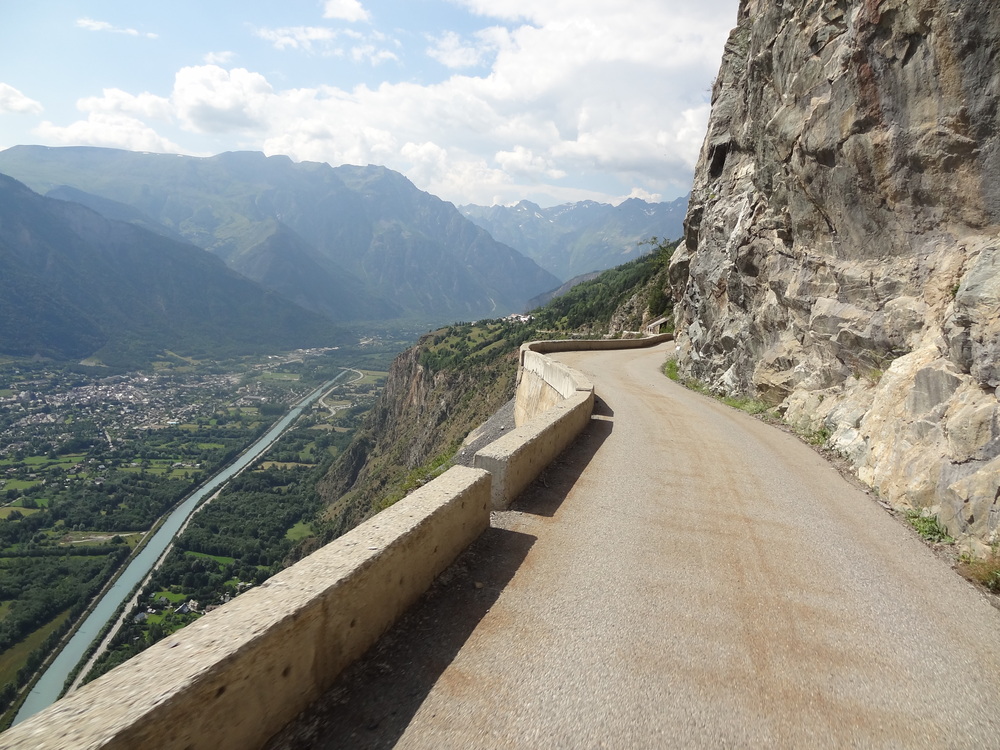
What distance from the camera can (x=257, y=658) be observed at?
2.91 m

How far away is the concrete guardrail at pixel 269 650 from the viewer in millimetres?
2309

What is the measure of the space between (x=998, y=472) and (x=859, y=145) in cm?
864

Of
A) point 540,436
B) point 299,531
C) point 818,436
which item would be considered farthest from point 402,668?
point 299,531

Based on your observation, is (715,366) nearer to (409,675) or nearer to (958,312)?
(958,312)

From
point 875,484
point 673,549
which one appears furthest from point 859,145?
point 673,549

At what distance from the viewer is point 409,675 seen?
3.76m

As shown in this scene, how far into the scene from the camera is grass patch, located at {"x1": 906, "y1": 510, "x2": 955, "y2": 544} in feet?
22.4

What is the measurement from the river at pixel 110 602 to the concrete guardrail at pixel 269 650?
933 centimetres

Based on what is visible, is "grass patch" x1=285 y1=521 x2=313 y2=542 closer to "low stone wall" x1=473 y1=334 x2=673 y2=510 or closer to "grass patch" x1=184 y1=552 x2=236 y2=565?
"grass patch" x1=184 y1=552 x2=236 y2=565

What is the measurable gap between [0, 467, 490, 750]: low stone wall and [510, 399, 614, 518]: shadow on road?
2752mm

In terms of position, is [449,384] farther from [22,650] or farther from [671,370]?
[671,370]

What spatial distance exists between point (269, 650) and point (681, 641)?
3.11 meters

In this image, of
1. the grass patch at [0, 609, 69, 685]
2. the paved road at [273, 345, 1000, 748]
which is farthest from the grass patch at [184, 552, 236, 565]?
the paved road at [273, 345, 1000, 748]

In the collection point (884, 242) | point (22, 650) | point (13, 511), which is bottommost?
point (13, 511)
